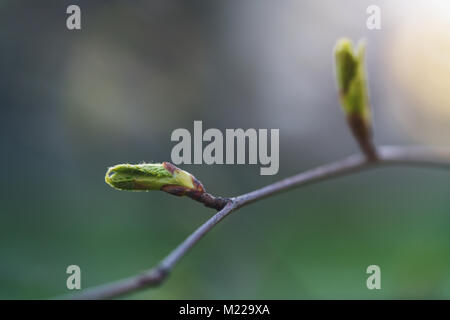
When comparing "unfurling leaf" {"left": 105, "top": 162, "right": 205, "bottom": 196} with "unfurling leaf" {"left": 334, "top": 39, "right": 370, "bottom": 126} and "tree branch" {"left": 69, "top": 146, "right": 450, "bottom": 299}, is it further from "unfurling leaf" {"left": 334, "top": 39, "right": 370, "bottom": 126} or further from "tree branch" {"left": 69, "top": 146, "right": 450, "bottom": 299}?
"unfurling leaf" {"left": 334, "top": 39, "right": 370, "bottom": 126}

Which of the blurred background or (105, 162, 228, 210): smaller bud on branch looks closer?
(105, 162, 228, 210): smaller bud on branch

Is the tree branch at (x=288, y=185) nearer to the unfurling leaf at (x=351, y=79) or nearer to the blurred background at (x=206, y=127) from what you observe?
the unfurling leaf at (x=351, y=79)

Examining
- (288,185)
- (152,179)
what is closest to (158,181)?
(152,179)

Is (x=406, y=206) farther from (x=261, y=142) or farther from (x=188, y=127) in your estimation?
(x=188, y=127)

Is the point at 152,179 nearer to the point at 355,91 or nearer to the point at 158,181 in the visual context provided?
the point at 158,181

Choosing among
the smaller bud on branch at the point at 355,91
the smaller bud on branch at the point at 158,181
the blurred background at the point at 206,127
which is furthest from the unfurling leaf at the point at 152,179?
the blurred background at the point at 206,127

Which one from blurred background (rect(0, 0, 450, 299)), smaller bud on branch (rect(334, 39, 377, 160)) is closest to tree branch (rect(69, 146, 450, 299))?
smaller bud on branch (rect(334, 39, 377, 160))
